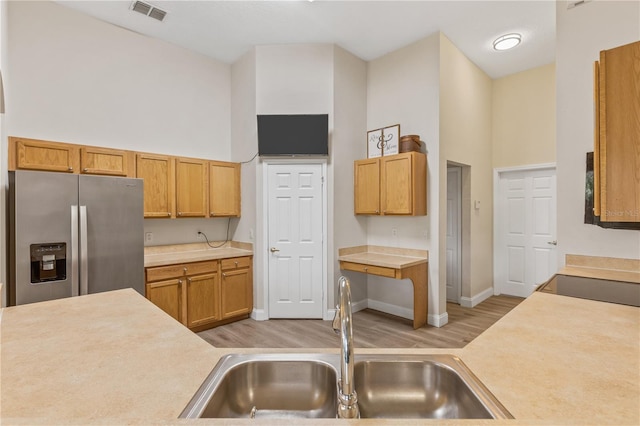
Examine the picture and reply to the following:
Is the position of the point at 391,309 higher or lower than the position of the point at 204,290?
lower

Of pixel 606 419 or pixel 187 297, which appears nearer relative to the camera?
pixel 606 419

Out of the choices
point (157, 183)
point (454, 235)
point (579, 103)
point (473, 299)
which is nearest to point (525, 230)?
point (454, 235)

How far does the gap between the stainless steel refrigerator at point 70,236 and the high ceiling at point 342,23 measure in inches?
77.3

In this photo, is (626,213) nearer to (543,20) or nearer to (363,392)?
(363,392)

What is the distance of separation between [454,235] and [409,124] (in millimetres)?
1887

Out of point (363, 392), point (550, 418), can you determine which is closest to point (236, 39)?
point (363, 392)

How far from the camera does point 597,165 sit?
1.44m

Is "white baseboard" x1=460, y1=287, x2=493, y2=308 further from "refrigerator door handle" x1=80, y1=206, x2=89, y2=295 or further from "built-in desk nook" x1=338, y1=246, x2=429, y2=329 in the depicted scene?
"refrigerator door handle" x1=80, y1=206, x2=89, y2=295

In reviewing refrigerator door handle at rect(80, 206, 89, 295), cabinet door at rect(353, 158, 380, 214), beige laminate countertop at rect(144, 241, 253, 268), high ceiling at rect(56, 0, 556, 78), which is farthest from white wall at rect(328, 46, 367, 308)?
refrigerator door handle at rect(80, 206, 89, 295)

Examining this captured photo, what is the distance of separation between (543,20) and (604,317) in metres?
3.61

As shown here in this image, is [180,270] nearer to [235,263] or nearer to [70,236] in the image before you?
[235,263]

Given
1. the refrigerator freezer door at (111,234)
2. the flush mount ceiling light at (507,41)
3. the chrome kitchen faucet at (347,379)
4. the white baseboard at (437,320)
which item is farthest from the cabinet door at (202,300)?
the flush mount ceiling light at (507,41)

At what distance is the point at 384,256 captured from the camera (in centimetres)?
412

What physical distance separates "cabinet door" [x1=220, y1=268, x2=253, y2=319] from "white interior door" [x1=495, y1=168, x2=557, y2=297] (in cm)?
395
